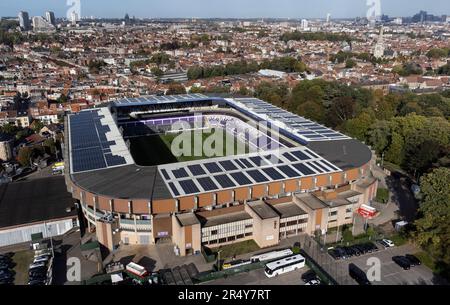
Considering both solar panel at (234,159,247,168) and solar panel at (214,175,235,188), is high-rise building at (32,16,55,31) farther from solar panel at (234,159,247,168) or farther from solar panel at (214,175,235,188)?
solar panel at (214,175,235,188)

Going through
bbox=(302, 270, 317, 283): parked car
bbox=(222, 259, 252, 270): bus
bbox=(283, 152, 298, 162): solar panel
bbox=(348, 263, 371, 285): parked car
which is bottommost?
bbox=(302, 270, 317, 283): parked car

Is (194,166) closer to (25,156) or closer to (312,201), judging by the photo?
(312,201)

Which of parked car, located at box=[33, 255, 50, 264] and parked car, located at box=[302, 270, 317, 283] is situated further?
parked car, located at box=[33, 255, 50, 264]

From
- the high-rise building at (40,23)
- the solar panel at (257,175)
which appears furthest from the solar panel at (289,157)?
the high-rise building at (40,23)

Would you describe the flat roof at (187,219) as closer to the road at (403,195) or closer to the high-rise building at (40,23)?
the road at (403,195)

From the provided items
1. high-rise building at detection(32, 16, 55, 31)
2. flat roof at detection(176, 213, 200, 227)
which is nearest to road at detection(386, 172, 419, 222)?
flat roof at detection(176, 213, 200, 227)

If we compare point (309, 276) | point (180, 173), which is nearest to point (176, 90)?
point (180, 173)
